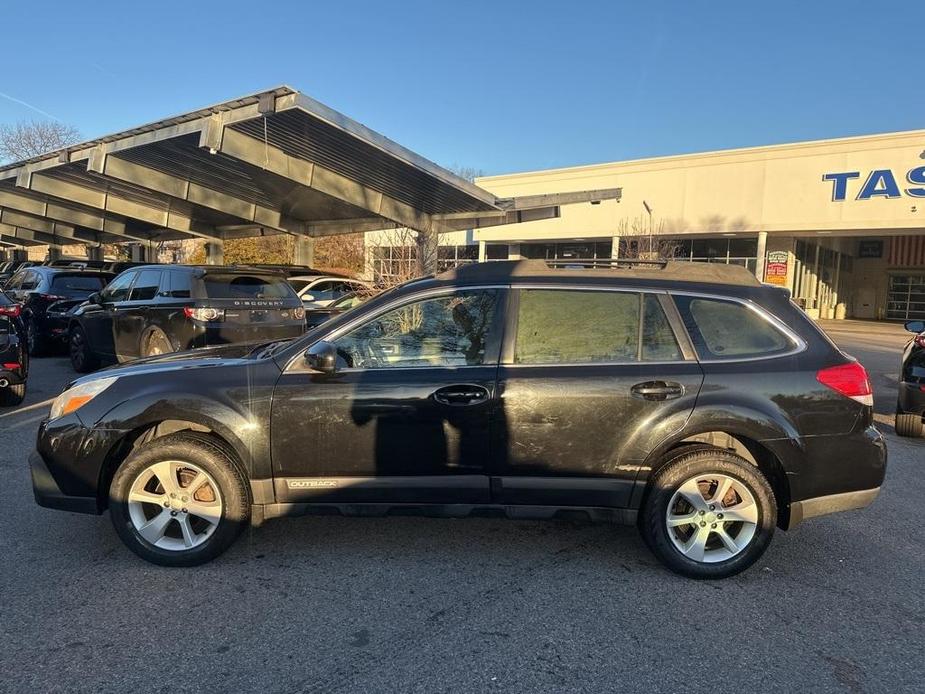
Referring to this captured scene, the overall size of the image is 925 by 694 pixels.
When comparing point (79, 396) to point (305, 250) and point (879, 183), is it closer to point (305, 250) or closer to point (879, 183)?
point (305, 250)

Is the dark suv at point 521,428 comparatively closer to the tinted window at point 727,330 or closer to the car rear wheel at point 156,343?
the tinted window at point 727,330

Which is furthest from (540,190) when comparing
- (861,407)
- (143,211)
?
(861,407)

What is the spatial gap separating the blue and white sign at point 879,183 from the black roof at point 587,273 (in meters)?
25.4

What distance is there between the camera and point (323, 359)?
3.47 meters

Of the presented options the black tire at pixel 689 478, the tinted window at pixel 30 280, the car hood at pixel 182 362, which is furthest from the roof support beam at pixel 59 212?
the black tire at pixel 689 478

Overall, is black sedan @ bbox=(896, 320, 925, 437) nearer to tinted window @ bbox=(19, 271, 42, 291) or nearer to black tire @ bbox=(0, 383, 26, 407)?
black tire @ bbox=(0, 383, 26, 407)

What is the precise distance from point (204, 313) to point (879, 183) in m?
26.0

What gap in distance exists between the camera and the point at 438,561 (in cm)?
369

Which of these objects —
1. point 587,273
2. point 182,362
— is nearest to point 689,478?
point 587,273

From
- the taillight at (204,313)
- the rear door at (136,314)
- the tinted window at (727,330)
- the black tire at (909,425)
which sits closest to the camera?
the tinted window at (727,330)

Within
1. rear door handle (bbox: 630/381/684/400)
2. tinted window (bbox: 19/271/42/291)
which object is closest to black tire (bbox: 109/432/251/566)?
rear door handle (bbox: 630/381/684/400)

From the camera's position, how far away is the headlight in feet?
12.0

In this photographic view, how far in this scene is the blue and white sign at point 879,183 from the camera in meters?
23.5

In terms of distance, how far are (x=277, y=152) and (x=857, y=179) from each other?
22361mm
